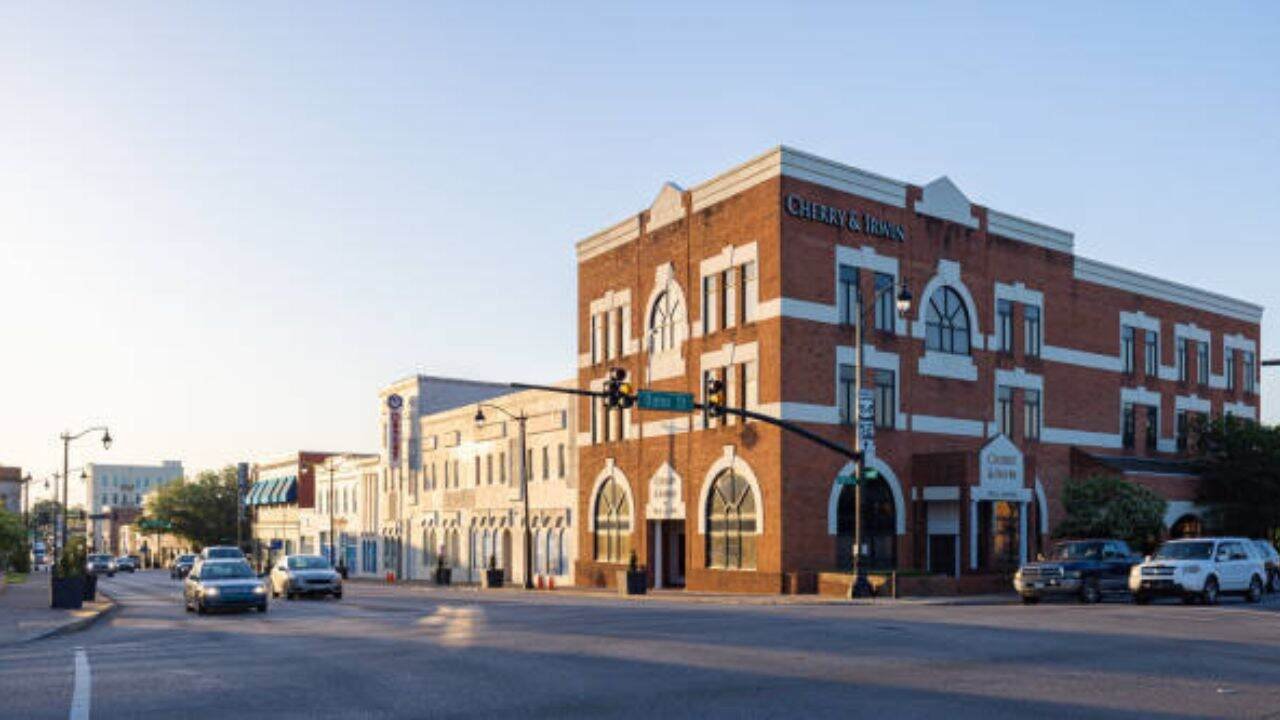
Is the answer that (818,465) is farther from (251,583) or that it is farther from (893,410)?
(251,583)

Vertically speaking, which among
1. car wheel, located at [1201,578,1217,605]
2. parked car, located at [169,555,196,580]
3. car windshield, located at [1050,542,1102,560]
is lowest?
parked car, located at [169,555,196,580]

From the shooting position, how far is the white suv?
31609mm

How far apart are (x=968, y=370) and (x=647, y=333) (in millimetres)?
13154

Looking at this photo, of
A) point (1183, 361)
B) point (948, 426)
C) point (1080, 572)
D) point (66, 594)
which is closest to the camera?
point (1080, 572)

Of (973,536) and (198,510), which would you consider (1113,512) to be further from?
(198,510)

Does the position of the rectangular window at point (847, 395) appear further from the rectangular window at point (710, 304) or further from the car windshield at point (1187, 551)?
the car windshield at point (1187, 551)

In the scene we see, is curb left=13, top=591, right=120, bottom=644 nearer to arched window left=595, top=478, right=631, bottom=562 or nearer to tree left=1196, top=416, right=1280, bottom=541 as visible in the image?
arched window left=595, top=478, right=631, bottom=562

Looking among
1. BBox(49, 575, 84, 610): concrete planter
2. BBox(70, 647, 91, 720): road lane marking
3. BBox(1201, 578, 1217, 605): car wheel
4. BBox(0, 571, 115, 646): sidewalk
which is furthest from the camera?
BBox(49, 575, 84, 610): concrete planter

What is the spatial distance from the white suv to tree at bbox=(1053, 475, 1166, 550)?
11700 millimetres

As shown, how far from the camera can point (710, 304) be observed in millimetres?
46562

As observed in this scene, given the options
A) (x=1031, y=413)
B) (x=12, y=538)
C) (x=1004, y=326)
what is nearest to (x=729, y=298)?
(x=1004, y=326)

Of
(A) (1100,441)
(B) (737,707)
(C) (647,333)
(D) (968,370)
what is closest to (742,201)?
(C) (647,333)

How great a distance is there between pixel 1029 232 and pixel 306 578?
3253 cm

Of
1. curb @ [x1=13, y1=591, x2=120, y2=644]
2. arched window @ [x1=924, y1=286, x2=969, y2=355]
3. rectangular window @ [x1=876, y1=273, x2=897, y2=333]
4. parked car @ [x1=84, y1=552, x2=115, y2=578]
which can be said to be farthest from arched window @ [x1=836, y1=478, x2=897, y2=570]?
parked car @ [x1=84, y1=552, x2=115, y2=578]
